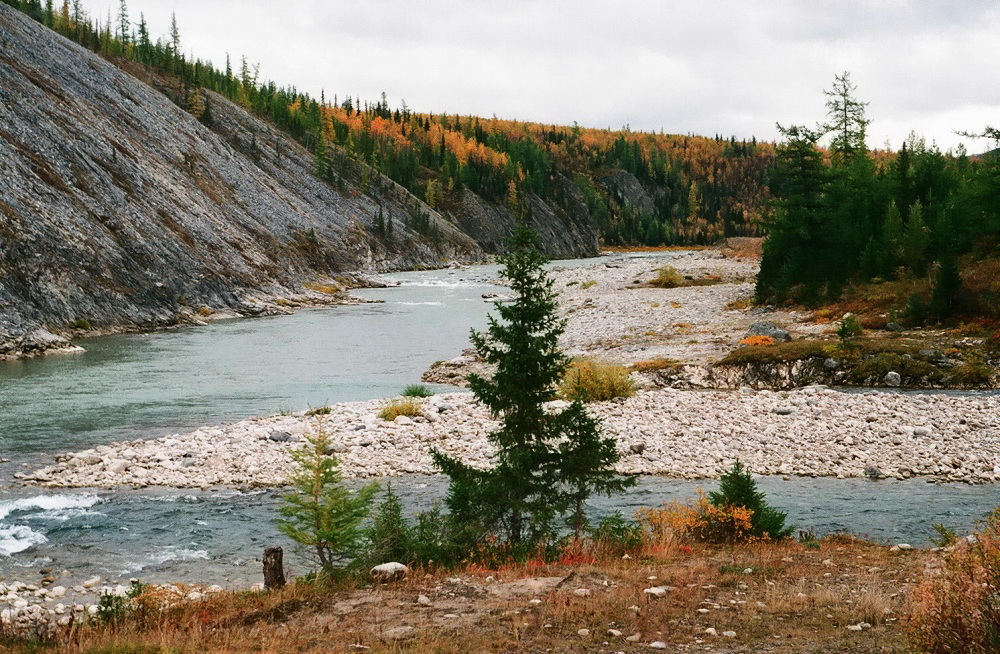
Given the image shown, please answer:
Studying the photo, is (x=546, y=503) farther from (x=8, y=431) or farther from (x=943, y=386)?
(x=943, y=386)

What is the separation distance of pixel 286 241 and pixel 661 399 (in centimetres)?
6793

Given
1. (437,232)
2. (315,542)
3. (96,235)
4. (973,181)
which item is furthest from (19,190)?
(437,232)

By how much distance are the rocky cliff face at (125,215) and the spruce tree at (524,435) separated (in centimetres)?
3686

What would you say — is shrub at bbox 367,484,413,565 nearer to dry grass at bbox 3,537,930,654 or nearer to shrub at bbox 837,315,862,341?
dry grass at bbox 3,537,930,654

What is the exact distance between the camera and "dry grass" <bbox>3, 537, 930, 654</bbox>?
328 inches

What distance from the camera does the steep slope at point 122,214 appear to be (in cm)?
4903

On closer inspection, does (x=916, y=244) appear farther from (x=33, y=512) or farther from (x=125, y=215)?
(x=125, y=215)

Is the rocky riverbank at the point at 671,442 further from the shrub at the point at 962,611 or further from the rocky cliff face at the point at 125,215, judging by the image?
the rocky cliff face at the point at 125,215

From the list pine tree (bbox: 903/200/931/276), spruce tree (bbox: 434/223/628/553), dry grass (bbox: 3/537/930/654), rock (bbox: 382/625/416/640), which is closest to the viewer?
dry grass (bbox: 3/537/930/654)

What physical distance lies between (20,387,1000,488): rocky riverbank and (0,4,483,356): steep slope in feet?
84.1

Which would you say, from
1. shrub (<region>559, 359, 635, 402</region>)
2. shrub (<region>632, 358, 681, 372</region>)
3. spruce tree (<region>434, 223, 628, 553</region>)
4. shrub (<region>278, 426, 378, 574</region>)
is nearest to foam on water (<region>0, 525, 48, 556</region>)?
shrub (<region>278, 426, 378, 574</region>)

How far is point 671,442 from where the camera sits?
22.8 m

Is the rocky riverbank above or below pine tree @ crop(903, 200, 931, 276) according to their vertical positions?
below

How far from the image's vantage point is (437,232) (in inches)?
5709
